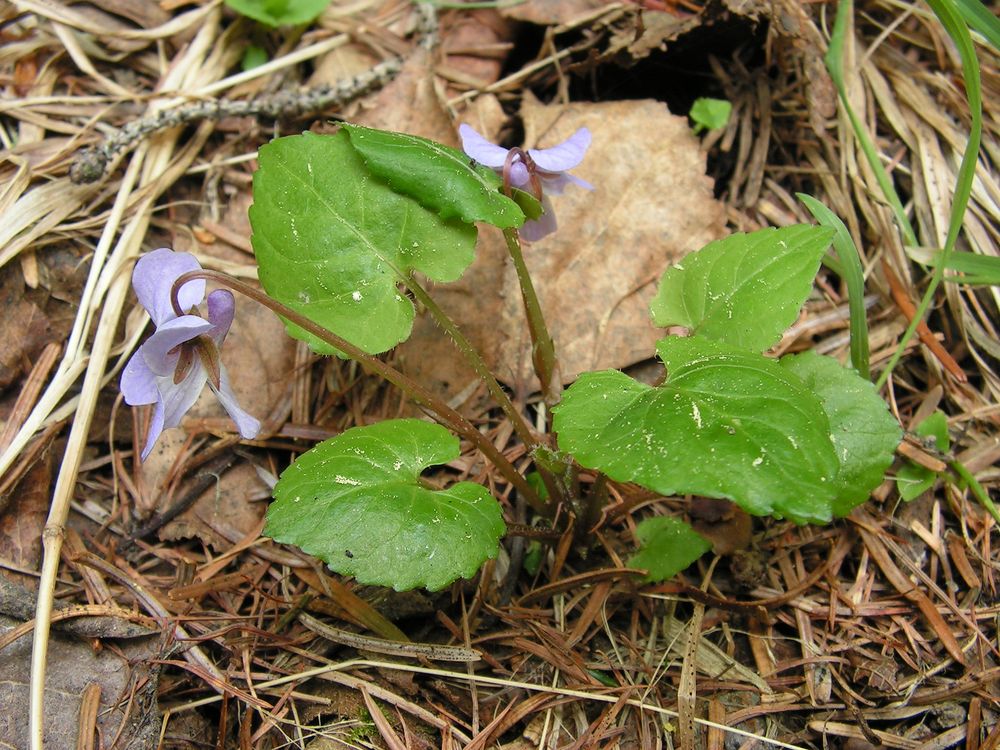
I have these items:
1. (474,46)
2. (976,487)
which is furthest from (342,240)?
(976,487)

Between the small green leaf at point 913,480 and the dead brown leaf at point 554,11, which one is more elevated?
the dead brown leaf at point 554,11

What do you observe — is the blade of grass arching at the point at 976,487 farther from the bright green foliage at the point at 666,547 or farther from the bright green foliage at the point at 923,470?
the bright green foliage at the point at 666,547

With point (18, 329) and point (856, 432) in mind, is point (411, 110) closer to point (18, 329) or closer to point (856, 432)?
point (18, 329)

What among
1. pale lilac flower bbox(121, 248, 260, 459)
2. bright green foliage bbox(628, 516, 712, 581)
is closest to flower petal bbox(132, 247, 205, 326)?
pale lilac flower bbox(121, 248, 260, 459)

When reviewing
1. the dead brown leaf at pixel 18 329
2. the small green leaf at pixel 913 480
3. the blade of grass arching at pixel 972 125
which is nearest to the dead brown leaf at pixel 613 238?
the blade of grass arching at pixel 972 125

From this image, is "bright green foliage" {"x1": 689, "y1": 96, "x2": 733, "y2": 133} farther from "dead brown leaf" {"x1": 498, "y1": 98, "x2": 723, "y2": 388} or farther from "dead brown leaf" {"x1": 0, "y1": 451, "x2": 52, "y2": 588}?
"dead brown leaf" {"x1": 0, "y1": 451, "x2": 52, "y2": 588}

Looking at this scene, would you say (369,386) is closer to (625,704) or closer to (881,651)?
(625,704)
